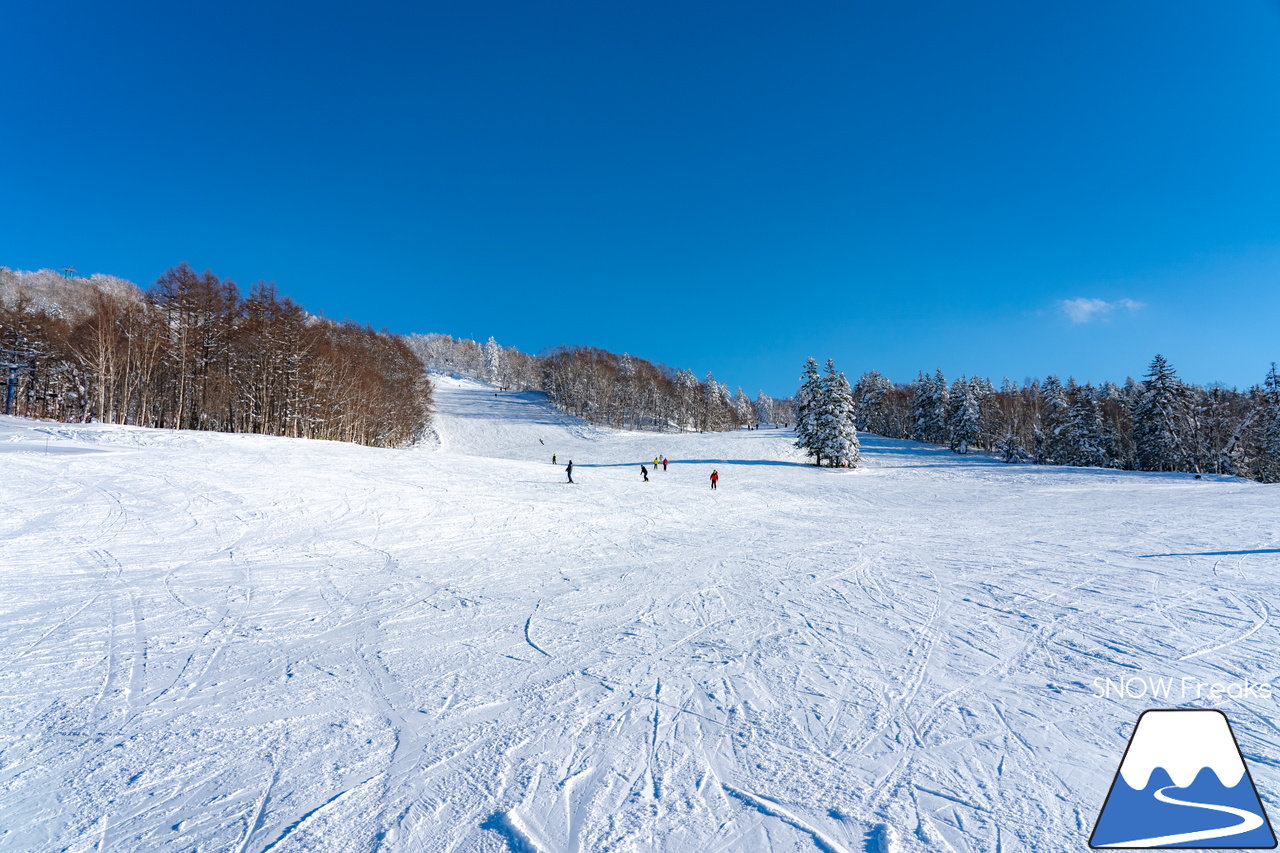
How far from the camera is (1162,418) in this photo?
43.8 metres

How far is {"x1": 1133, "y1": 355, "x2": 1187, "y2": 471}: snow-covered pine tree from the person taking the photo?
43.3 metres

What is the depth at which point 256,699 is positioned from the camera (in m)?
4.43

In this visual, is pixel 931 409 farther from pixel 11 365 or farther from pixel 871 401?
pixel 11 365

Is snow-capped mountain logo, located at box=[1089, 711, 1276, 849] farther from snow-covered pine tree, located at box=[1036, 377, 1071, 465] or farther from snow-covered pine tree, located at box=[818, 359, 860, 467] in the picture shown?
snow-covered pine tree, located at box=[1036, 377, 1071, 465]

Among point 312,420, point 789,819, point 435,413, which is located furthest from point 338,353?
point 789,819

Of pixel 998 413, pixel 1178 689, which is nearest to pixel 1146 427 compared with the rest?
pixel 998 413

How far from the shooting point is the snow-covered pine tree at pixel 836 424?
39.2 metres

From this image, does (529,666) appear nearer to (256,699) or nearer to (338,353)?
(256,699)

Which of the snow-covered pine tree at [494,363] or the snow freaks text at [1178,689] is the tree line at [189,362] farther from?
the snow-covered pine tree at [494,363]

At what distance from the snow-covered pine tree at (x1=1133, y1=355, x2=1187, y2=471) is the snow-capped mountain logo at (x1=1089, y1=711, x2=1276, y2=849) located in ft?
200

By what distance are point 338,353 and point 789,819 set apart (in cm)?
4828

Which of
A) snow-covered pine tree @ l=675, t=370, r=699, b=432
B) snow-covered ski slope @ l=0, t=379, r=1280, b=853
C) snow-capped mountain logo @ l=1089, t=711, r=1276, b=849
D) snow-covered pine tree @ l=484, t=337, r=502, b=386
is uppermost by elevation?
snow-covered pine tree @ l=484, t=337, r=502, b=386

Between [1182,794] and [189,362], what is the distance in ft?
150

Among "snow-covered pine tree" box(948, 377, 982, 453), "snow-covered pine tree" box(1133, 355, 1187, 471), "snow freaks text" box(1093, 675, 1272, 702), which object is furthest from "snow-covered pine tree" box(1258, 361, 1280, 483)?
"snow freaks text" box(1093, 675, 1272, 702)
